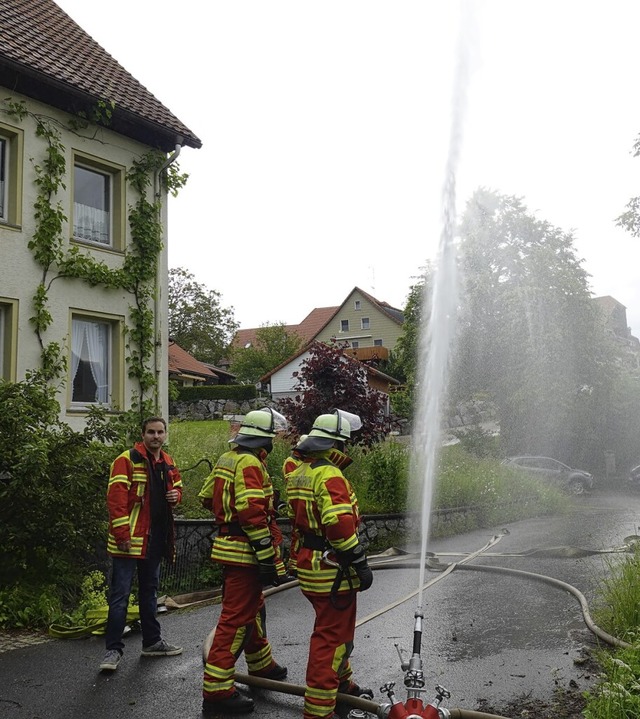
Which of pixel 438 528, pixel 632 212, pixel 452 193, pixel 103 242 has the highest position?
pixel 632 212

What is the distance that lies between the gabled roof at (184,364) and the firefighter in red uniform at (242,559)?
38.7 m

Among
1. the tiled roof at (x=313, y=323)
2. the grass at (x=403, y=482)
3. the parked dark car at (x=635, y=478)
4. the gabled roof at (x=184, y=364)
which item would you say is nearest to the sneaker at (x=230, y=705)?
the grass at (x=403, y=482)

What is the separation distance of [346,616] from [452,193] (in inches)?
178

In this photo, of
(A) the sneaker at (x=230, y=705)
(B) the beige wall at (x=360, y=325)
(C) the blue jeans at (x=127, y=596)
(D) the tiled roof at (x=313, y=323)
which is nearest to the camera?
(A) the sneaker at (x=230, y=705)

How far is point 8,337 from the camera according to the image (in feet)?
40.2

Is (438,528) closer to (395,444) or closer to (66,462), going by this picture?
(395,444)

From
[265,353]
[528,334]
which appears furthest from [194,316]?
[528,334]

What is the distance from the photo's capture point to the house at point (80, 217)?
12.4 meters

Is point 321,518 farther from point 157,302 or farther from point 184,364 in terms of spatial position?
point 184,364

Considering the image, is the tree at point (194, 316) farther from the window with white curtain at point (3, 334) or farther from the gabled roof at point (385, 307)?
the window with white curtain at point (3, 334)

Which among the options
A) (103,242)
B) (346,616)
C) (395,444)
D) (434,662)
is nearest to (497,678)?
(434,662)

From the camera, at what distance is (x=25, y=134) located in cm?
1257

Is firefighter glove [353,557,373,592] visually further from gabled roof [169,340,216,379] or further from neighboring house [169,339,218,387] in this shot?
gabled roof [169,340,216,379]

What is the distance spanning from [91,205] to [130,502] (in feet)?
30.4
